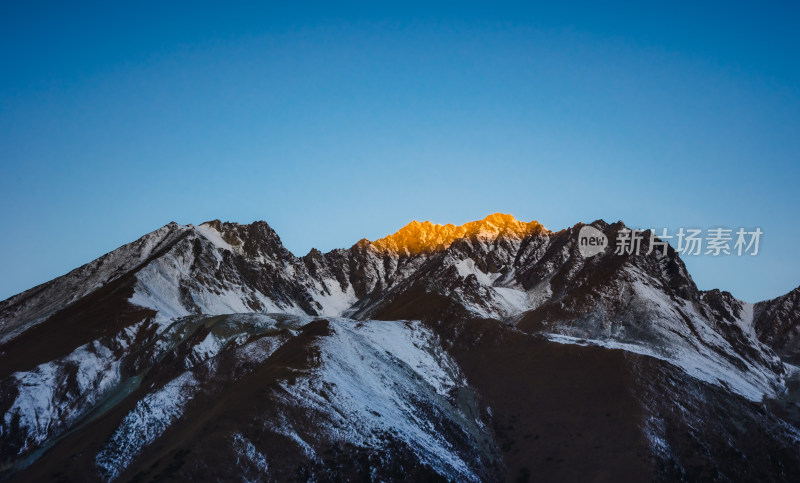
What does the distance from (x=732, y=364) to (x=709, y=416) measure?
257ft

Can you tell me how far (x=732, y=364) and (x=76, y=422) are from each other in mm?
156995

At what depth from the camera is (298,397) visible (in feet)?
269

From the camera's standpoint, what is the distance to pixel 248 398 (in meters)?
79.6

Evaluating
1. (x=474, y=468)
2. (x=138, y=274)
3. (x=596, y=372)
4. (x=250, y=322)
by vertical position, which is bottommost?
(x=474, y=468)

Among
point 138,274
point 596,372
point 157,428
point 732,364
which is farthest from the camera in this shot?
point 138,274

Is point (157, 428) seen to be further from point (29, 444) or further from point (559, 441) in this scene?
point (559, 441)

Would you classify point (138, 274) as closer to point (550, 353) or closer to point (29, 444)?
point (29, 444)

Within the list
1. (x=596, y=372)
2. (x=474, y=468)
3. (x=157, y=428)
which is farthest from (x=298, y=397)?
(x=596, y=372)

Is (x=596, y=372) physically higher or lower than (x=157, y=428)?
higher

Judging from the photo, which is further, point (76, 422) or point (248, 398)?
point (76, 422)

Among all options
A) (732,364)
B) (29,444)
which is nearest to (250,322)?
(29,444)

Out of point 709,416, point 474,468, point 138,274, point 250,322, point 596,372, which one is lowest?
point 474,468

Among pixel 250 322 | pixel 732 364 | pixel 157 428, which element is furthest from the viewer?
pixel 732 364

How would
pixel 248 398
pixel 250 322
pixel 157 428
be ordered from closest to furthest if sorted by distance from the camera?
pixel 248 398, pixel 157 428, pixel 250 322
